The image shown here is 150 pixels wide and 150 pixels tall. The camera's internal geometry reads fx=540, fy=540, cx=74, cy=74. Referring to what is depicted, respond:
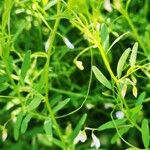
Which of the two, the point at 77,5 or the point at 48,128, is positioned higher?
the point at 77,5

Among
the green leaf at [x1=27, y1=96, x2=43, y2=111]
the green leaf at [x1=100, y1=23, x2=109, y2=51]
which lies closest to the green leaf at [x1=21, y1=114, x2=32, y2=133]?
the green leaf at [x1=27, y1=96, x2=43, y2=111]

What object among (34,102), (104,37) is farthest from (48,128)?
(104,37)

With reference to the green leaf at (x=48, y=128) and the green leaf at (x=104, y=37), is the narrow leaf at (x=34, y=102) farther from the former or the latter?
the green leaf at (x=104, y=37)

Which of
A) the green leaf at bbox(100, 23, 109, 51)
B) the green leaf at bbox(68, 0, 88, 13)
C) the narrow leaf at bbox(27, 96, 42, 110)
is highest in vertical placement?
the green leaf at bbox(68, 0, 88, 13)

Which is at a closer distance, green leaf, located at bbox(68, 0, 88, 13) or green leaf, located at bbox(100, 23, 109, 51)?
green leaf, located at bbox(68, 0, 88, 13)

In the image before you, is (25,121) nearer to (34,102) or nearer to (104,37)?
(34,102)

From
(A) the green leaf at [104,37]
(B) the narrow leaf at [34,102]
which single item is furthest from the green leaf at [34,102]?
(A) the green leaf at [104,37]

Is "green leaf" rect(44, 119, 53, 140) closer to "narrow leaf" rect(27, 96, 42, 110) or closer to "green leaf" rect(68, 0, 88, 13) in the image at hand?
"narrow leaf" rect(27, 96, 42, 110)

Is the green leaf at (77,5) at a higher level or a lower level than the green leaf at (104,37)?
higher

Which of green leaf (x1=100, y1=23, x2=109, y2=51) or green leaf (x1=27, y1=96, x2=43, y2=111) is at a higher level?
green leaf (x1=100, y1=23, x2=109, y2=51)

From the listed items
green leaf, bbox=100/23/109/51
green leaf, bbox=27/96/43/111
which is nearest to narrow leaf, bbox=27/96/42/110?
green leaf, bbox=27/96/43/111

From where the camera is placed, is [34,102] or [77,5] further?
[34,102]

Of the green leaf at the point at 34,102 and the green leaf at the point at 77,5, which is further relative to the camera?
the green leaf at the point at 34,102
